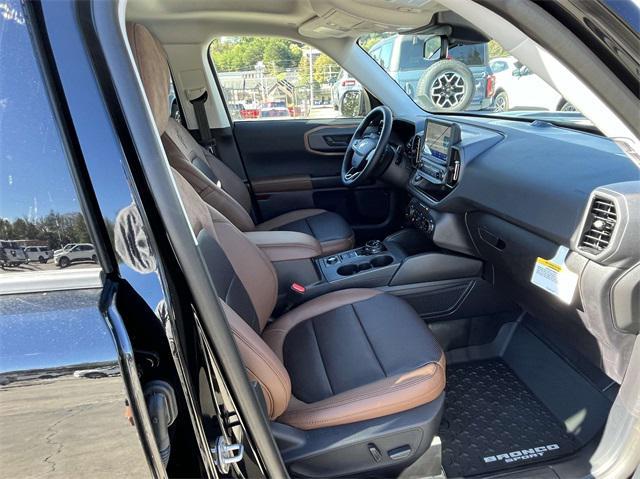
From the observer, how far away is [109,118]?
674 mm

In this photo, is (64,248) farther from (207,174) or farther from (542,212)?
(207,174)

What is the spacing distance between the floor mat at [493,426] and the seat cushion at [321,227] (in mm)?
792

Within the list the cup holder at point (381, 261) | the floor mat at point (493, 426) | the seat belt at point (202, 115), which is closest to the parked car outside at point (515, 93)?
the cup holder at point (381, 261)

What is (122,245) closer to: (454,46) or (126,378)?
(126,378)

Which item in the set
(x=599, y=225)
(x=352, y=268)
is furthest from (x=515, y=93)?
(x=599, y=225)

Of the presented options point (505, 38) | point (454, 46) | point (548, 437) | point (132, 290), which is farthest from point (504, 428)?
point (454, 46)

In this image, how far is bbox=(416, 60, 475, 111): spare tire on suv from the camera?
7.52 feet

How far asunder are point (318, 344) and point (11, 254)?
915 mm

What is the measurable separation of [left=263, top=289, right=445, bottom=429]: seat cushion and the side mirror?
5.08 ft

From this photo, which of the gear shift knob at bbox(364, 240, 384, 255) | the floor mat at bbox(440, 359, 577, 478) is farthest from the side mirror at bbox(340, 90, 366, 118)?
the floor mat at bbox(440, 359, 577, 478)

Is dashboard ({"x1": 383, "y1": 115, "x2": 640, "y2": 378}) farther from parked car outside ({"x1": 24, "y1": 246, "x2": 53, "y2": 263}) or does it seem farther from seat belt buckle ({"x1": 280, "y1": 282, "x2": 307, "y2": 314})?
parked car outside ({"x1": 24, "y1": 246, "x2": 53, "y2": 263})

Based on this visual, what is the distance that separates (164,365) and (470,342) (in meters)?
1.46

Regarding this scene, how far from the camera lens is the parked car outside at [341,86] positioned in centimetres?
262

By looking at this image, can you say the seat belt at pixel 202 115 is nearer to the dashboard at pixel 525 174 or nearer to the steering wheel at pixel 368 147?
the steering wheel at pixel 368 147
